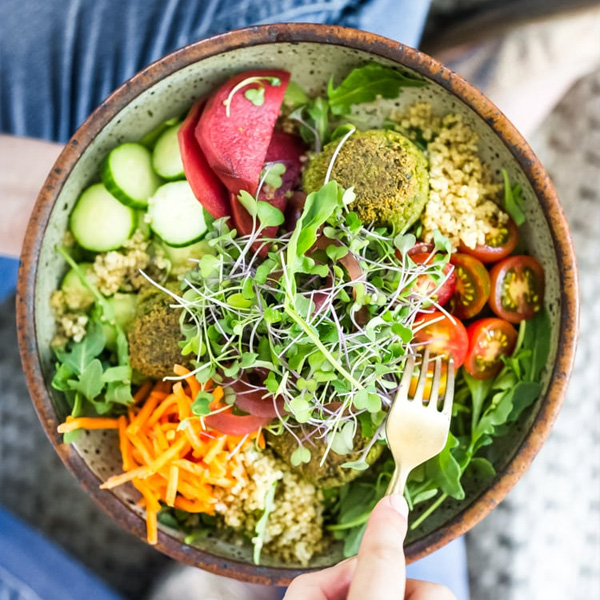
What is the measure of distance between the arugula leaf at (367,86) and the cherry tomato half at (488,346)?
43cm

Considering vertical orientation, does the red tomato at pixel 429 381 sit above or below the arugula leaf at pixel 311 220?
below

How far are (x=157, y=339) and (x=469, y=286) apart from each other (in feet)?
1.78

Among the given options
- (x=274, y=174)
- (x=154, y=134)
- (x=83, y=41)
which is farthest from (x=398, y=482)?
(x=83, y=41)

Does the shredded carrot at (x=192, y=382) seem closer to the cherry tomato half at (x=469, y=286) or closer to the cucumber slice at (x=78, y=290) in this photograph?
the cucumber slice at (x=78, y=290)

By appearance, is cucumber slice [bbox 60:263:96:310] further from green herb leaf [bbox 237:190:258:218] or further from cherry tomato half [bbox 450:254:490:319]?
cherry tomato half [bbox 450:254:490:319]

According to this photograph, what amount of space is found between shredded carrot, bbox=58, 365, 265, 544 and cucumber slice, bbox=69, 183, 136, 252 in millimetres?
277

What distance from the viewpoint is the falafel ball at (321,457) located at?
1139mm

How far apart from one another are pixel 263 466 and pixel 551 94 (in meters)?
1.18

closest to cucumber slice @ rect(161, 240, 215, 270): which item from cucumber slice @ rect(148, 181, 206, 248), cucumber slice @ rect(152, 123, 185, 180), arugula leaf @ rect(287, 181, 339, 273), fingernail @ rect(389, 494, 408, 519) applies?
cucumber slice @ rect(148, 181, 206, 248)

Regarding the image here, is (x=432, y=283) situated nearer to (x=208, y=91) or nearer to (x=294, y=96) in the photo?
(x=294, y=96)

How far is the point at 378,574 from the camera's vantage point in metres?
0.77

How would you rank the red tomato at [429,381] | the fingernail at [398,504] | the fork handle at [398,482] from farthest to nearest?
the red tomato at [429,381] → the fork handle at [398,482] → the fingernail at [398,504]

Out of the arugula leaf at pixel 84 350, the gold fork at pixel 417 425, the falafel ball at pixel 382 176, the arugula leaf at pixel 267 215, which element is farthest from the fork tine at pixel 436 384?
the arugula leaf at pixel 84 350

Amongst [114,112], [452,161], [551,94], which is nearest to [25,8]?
[114,112]
